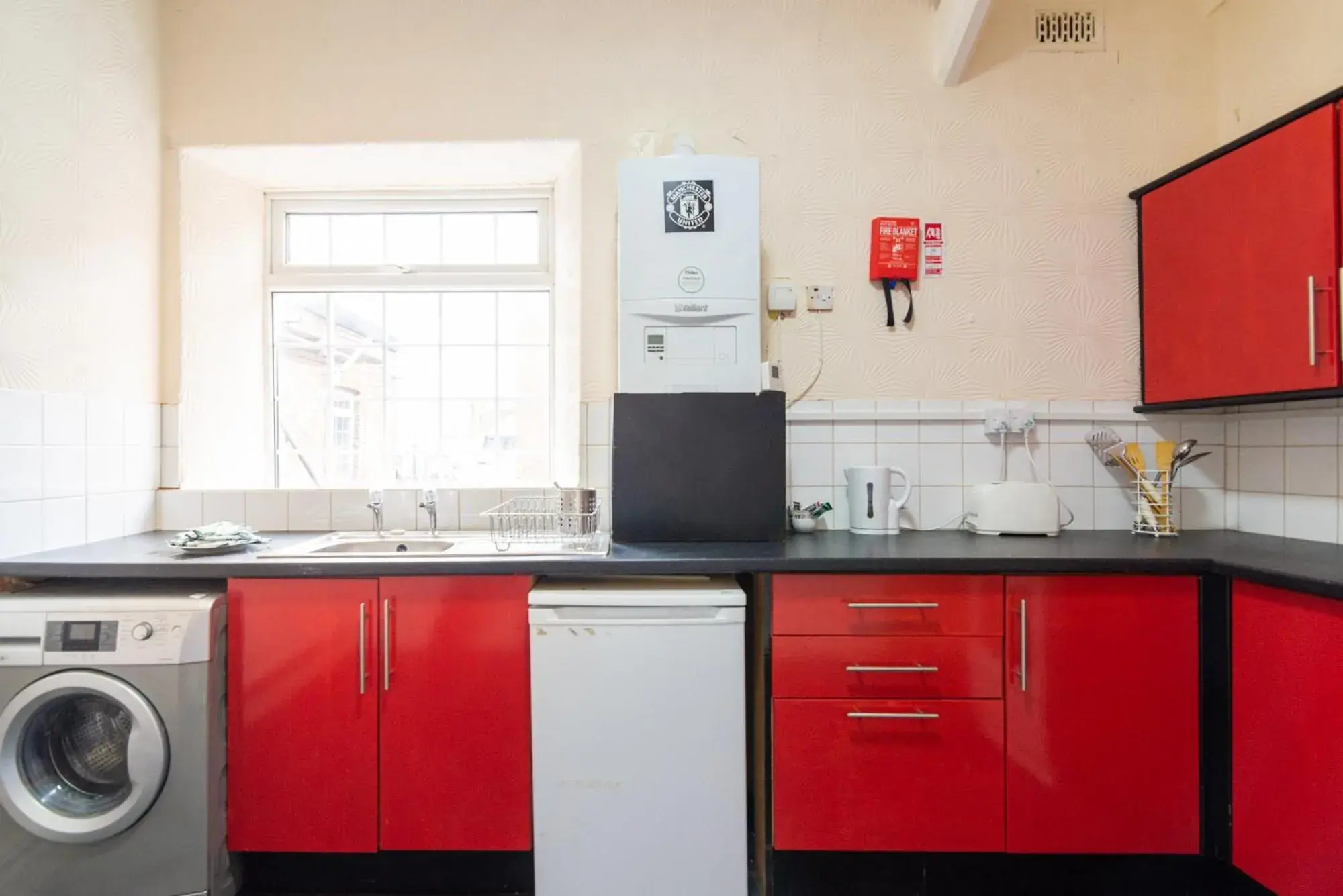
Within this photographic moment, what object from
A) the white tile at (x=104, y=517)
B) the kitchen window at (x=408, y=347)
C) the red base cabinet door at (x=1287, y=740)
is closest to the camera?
the red base cabinet door at (x=1287, y=740)

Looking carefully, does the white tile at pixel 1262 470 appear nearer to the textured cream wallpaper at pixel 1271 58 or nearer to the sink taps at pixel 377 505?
the textured cream wallpaper at pixel 1271 58

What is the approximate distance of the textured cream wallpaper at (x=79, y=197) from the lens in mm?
1582

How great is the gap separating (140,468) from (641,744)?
2.02 m

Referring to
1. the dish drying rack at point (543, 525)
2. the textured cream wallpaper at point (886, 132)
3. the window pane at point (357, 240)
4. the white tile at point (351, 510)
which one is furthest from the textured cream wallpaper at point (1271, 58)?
the white tile at point (351, 510)

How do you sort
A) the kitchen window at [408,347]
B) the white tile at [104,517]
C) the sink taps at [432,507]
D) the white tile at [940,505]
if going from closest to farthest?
the white tile at [104,517], the sink taps at [432,507], the white tile at [940,505], the kitchen window at [408,347]

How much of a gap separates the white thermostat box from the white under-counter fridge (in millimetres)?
745

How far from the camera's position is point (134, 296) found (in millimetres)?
1959

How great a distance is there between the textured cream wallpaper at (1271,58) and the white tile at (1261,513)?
4.02 feet

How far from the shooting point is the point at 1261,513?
1.89m

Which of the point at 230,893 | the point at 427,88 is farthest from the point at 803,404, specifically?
the point at 230,893

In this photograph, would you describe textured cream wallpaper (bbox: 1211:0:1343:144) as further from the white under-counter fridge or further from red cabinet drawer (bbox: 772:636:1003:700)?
the white under-counter fridge

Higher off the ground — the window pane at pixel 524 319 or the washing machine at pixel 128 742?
the window pane at pixel 524 319

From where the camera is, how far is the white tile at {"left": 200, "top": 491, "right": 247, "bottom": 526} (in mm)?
2043

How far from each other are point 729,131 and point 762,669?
183cm
